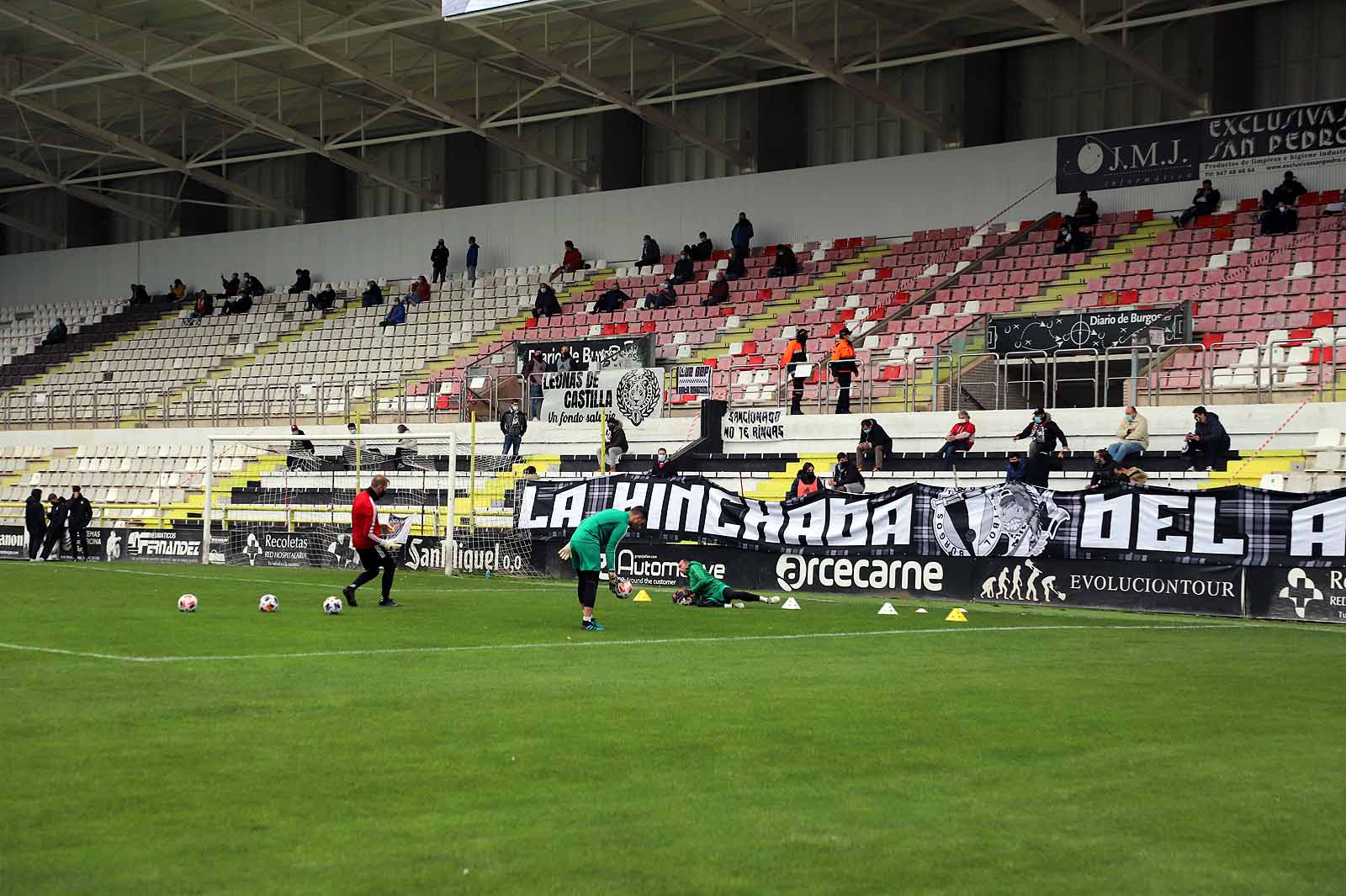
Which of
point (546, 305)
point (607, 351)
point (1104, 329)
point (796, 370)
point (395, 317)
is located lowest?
point (796, 370)

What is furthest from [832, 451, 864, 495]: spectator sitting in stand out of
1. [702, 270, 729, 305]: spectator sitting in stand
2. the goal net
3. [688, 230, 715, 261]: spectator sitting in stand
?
[688, 230, 715, 261]: spectator sitting in stand

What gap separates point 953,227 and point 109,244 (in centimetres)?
3411

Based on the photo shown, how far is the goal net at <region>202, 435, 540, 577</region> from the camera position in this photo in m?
28.4

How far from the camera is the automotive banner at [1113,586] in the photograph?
20.3m

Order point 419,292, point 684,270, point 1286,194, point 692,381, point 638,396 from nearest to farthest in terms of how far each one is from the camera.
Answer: point 638,396
point 1286,194
point 692,381
point 684,270
point 419,292

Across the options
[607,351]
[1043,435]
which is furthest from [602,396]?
[1043,435]

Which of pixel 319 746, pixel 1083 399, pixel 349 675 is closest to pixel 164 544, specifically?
pixel 1083 399

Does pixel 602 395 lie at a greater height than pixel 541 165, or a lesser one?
lesser

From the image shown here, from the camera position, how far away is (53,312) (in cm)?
5928

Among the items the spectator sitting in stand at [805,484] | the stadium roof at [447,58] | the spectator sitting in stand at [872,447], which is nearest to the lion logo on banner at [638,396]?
the spectator sitting in stand at [872,447]

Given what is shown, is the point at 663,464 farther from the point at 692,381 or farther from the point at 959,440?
the point at 692,381

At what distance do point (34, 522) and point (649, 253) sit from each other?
63.7 feet

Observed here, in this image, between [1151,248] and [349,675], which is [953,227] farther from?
[349,675]

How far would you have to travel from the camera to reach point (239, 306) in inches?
2101
